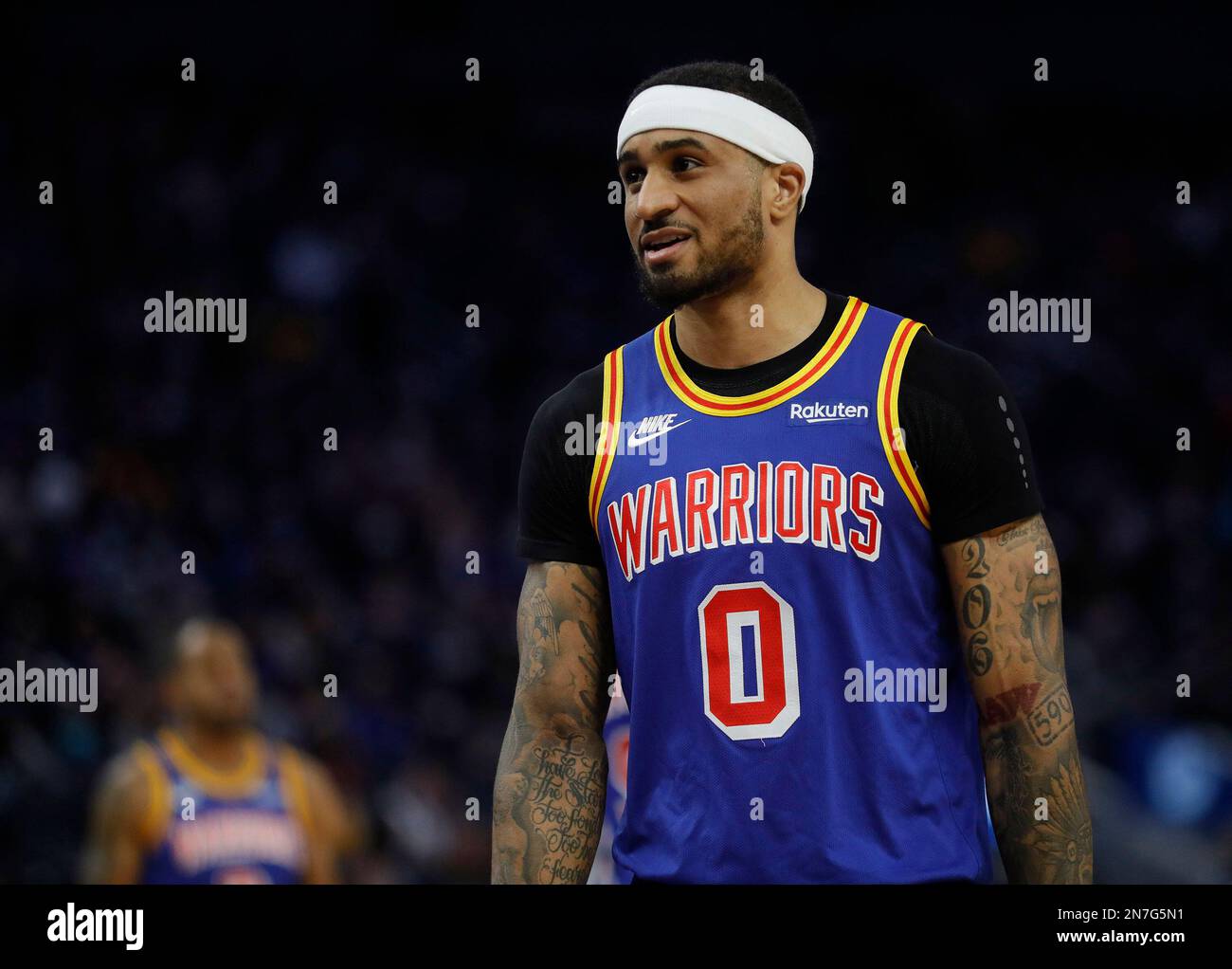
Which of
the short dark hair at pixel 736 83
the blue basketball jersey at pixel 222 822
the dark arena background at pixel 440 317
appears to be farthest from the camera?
the dark arena background at pixel 440 317

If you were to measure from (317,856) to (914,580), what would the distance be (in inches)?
167

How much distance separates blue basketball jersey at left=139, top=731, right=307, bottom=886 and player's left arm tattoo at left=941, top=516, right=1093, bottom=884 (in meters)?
3.89

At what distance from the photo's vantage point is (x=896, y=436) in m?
3.58

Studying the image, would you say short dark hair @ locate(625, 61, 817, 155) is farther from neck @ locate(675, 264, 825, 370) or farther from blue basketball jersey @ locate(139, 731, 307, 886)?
blue basketball jersey @ locate(139, 731, 307, 886)

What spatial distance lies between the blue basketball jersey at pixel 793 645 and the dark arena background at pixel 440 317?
6.39 metres

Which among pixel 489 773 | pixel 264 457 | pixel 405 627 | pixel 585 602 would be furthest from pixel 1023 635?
pixel 264 457

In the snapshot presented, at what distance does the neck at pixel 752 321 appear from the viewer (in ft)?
12.4

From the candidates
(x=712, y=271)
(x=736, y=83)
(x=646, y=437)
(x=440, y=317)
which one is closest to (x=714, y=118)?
(x=736, y=83)

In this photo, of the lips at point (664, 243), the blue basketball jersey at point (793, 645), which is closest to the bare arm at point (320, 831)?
the blue basketball jersey at point (793, 645)

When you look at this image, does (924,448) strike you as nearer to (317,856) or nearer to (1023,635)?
→ (1023,635)

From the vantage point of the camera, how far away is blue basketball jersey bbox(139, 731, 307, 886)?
6.73m

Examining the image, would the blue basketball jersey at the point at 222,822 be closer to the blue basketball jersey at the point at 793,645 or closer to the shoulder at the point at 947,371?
the blue basketball jersey at the point at 793,645

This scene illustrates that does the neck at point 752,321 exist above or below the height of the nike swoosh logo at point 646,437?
above

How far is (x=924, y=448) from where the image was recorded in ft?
11.7
